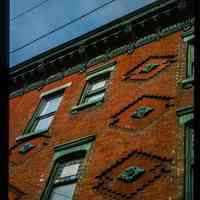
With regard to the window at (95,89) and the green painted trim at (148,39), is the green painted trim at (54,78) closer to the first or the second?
the green painted trim at (148,39)

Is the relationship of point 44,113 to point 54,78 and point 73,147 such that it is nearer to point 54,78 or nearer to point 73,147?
point 54,78

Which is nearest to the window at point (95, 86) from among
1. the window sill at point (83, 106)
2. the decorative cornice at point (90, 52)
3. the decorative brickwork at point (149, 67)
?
the window sill at point (83, 106)

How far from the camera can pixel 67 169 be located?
11383mm

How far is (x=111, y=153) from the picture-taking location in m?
10.5

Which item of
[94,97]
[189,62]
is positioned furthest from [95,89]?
[189,62]

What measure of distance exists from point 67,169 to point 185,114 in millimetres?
3687

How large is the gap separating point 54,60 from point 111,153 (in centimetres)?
735

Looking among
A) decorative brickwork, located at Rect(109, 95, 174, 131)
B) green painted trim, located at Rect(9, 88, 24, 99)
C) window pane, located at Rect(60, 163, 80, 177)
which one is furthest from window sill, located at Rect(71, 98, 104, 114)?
green painted trim, located at Rect(9, 88, 24, 99)

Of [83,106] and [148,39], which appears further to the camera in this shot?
[148,39]

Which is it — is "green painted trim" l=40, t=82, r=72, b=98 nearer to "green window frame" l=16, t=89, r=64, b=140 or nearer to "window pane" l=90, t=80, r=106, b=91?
"green window frame" l=16, t=89, r=64, b=140

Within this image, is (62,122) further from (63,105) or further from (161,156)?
(161,156)

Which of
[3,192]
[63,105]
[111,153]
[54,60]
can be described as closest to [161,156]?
[111,153]

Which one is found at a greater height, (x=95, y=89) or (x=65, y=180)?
(x=95, y=89)

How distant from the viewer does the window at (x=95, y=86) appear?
13508mm
